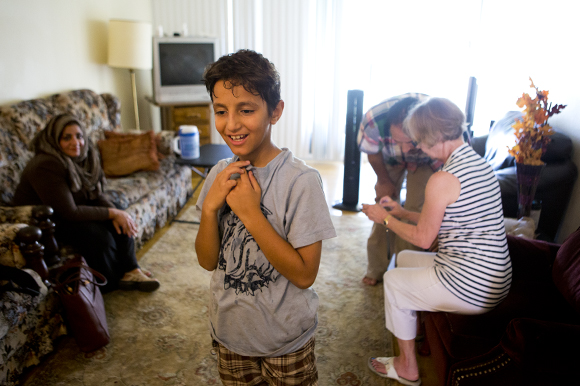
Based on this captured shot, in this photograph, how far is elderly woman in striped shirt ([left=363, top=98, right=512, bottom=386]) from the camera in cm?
140

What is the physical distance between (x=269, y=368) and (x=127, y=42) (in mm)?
3662

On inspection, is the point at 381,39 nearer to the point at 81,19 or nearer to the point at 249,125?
the point at 81,19

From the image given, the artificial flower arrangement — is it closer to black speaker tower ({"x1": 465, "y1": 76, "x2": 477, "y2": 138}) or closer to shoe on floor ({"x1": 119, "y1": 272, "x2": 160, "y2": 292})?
black speaker tower ({"x1": 465, "y1": 76, "x2": 477, "y2": 138})

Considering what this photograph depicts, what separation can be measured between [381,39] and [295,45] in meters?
1.06

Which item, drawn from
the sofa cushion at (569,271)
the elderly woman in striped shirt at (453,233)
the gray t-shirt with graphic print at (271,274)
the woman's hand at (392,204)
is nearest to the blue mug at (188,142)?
the woman's hand at (392,204)

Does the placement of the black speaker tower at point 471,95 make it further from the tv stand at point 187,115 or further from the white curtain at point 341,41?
the tv stand at point 187,115

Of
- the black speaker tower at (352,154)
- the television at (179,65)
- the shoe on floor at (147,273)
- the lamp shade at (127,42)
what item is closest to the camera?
the shoe on floor at (147,273)

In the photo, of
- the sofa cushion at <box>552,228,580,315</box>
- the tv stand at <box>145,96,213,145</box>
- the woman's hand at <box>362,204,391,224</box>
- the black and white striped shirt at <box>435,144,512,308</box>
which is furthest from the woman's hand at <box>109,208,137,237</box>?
the tv stand at <box>145,96,213,145</box>

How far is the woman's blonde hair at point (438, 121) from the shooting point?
4.75 ft

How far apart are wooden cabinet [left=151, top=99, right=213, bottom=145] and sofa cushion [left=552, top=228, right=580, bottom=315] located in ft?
12.3

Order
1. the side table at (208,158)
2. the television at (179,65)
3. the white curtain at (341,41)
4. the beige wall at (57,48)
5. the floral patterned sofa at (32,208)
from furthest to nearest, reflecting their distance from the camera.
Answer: the white curtain at (341,41) → the television at (179,65) → the side table at (208,158) → the beige wall at (57,48) → the floral patterned sofa at (32,208)

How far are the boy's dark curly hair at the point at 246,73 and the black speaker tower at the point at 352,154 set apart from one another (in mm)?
2560

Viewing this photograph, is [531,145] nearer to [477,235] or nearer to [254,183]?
[477,235]

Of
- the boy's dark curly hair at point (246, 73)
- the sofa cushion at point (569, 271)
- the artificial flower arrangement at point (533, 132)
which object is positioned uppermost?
the boy's dark curly hair at point (246, 73)
